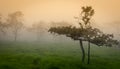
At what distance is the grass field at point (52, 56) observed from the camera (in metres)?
25.3

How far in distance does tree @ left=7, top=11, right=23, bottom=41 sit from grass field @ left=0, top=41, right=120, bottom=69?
1322 millimetres

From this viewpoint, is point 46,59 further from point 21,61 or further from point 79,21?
point 79,21

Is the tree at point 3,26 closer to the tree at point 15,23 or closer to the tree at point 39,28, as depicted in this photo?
the tree at point 15,23

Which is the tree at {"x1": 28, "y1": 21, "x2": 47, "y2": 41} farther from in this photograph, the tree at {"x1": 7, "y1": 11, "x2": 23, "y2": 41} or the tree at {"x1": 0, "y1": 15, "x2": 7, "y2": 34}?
the tree at {"x1": 0, "y1": 15, "x2": 7, "y2": 34}

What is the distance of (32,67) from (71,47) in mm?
6318

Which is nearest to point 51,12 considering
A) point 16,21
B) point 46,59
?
point 46,59

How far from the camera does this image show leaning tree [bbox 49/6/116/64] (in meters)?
25.9

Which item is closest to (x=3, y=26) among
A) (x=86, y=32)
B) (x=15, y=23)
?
(x=15, y=23)

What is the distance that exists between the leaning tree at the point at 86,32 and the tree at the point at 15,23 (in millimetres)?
4679

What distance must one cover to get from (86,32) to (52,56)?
4125 millimetres

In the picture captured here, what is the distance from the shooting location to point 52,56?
27828mm

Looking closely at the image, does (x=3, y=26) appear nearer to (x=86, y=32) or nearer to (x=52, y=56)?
(x=52, y=56)

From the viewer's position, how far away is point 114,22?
1137 inches

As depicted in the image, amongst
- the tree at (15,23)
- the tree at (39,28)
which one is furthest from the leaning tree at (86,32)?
the tree at (15,23)
